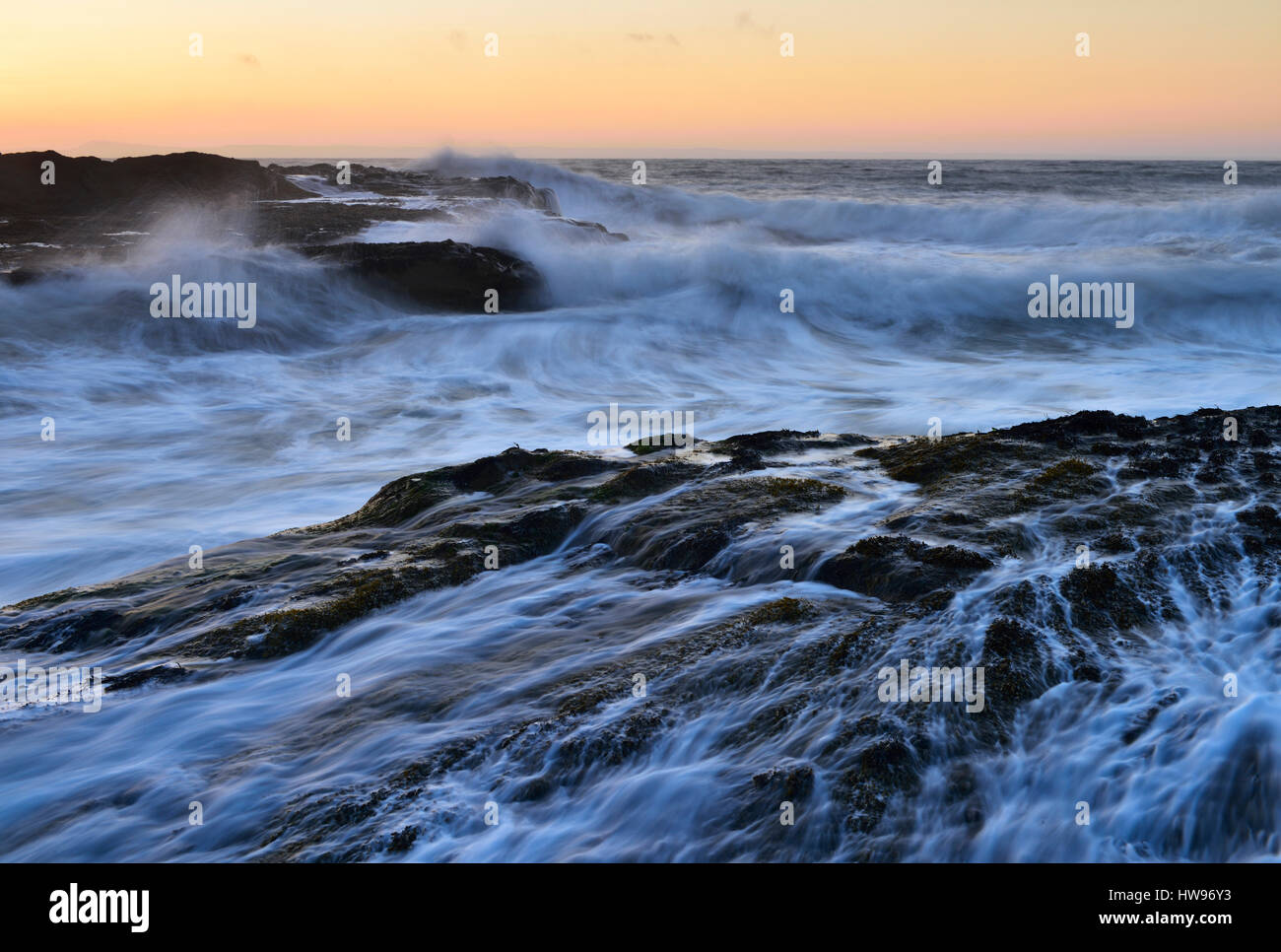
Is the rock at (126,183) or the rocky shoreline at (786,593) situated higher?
the rock at (126,183)

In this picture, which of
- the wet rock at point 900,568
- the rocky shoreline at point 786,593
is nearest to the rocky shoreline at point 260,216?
the rocky shoreline at point 786,593

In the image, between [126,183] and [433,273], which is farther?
[126,183]

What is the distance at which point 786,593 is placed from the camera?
4703mm

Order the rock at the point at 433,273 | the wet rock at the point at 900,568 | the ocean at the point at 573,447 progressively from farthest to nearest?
the rock at the point at 433,273
the wet rock at the point at 900,568
the ocean at the point at 573,447

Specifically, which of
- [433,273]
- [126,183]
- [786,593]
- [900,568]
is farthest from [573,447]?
[126,183]

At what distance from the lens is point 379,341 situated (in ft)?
52.1

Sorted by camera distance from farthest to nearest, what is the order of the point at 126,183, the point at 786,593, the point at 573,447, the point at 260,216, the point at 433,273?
the point at 126,183 < the point at 260,216 < the point at 433,273 < the point at 573,447 < the point at 786,593

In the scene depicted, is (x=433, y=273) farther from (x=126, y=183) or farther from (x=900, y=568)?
(x=900, y=568)

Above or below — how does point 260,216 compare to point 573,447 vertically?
above

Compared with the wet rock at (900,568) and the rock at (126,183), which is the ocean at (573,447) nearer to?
the wet rock at (900,568)

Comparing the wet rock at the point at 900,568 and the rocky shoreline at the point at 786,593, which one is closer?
the rocky shoreline at the point at 786,593

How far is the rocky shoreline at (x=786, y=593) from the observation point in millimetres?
3404

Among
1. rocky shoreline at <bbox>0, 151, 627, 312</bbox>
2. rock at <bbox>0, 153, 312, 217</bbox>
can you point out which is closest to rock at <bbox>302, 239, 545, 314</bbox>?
rocky shoreline at <bbox>0, 151, 627, 312</bbox>

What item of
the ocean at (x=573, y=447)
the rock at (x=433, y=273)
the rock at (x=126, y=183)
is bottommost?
the ocean at (x=573, y=447)
